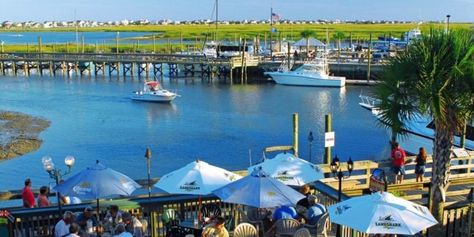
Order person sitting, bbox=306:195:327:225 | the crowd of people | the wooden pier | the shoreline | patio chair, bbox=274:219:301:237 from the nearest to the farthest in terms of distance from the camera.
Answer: the crowd of people, patio chair, bbox=274:219:301:237, person sitting, bbox=306:195:327:225, the shoreline, the wooden pier

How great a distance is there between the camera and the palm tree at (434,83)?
11.0 metres

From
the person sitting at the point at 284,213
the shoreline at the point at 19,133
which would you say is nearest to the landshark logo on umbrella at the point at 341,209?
the person sitting at the point at 284,213

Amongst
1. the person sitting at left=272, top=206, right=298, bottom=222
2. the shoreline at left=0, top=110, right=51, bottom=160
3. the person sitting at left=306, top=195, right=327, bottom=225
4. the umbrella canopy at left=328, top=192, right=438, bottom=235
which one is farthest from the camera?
the shoreline at left=0, top=110, right=51, bottom=160

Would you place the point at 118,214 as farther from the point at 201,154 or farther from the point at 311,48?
the point at 311,48

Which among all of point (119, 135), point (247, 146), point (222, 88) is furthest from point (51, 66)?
point (247, 146)

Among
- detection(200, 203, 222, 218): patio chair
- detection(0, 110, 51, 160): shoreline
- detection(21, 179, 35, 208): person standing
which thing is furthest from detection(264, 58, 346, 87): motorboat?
detection(21, 179, 35, 208): person standing

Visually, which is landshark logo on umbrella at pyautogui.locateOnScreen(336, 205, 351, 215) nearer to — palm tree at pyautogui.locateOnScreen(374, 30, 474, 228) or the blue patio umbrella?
palm tree at pyautogui.locateOnScreen(374, 30, 474, 228)

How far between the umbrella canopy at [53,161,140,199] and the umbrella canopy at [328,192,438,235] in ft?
13.5

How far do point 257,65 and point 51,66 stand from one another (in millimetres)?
28888

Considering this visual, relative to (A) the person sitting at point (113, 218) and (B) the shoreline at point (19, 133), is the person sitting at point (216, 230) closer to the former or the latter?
(A) the person sitting at point (113, 218)

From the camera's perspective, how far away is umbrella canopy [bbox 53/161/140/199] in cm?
1041

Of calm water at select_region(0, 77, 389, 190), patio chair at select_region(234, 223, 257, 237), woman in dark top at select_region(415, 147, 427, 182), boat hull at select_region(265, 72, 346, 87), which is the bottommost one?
calm water at select_region(0, 77, 389, 190)

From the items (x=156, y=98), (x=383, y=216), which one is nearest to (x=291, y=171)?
(x=383, y=216)

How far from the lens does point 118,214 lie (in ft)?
33.9
